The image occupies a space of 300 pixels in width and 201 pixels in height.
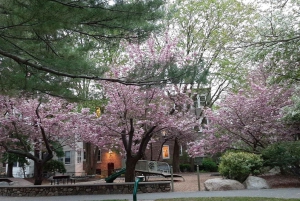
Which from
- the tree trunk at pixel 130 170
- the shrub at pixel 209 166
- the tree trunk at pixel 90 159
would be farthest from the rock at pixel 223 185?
the shrub at pixel 209 166

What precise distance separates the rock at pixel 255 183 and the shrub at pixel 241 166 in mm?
494

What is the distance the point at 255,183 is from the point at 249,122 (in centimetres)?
388

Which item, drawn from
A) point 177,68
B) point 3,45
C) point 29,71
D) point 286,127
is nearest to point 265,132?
point 286,127

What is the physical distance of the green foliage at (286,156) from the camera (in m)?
12.0

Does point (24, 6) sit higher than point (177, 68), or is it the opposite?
point (24, 6)

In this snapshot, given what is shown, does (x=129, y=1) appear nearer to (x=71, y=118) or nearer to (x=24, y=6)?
(x=24, y=6)

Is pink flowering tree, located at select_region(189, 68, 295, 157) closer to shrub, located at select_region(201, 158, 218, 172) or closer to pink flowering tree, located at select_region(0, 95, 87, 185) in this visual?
pink flowering tree, located at select_region(0, 95, 87, 185)

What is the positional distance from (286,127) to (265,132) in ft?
3.21

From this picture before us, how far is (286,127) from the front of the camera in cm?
1419

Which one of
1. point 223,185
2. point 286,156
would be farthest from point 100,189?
point 286,156

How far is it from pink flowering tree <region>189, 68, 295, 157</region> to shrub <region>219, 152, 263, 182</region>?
72.2 inches

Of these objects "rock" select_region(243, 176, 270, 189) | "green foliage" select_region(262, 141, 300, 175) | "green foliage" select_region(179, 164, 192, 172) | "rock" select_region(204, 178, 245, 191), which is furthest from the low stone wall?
"green foliage" select_region(179, 164, 192, 172)

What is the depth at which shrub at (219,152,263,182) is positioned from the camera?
12367 millimetres

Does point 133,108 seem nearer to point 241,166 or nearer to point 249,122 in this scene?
point 241,166
